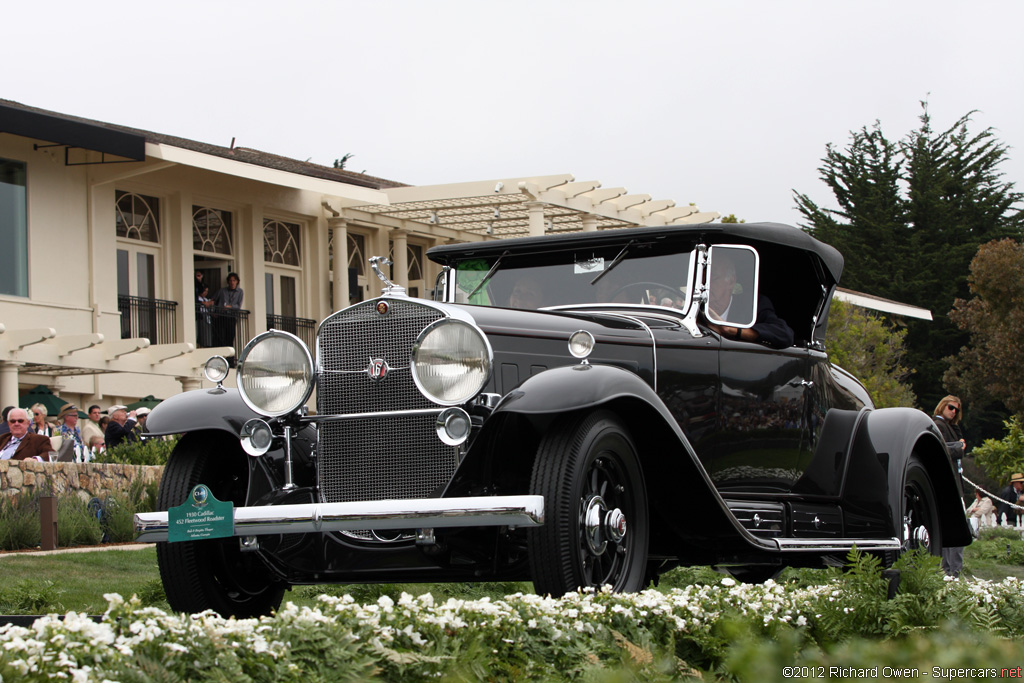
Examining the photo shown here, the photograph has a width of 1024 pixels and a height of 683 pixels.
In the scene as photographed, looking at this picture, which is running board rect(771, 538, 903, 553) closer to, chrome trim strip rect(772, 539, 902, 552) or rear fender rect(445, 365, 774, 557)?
chrome trim strip rect(772, 539, 902, 552)

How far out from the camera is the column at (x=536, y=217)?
23328 mm

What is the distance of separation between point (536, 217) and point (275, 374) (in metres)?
17.9

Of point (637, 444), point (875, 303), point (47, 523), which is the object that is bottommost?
point (47, 523)

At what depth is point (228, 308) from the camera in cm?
2497

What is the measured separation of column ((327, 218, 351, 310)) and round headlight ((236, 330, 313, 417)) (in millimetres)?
20696

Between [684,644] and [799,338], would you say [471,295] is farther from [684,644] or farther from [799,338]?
[684,644]

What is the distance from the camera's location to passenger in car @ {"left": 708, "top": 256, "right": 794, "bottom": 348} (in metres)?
6.84

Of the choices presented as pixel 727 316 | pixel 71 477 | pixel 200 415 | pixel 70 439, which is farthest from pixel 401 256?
pixel 200 415

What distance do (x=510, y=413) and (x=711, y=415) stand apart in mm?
1606

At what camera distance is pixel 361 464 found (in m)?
5.57

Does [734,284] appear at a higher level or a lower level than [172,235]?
lower

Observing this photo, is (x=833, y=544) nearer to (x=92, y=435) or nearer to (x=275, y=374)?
(x=275, y=374)

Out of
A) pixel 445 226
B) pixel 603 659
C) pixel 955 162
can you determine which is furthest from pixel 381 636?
pixel 955 162

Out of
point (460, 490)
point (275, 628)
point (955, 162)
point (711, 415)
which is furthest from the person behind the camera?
point (955, 162)
